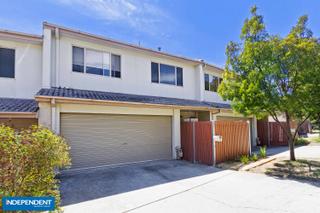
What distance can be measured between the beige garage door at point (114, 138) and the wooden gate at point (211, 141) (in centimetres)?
124

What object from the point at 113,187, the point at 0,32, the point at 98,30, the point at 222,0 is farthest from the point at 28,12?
the point at 222,0

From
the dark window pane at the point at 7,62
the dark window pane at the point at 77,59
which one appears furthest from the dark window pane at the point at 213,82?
the dark window pane at the point at 7,62

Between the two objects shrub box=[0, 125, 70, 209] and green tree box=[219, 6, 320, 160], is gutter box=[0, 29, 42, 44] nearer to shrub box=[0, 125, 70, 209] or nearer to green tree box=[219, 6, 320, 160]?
shrub box=[0, 125, 70, 209]

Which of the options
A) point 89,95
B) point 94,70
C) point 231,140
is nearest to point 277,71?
point 231,140

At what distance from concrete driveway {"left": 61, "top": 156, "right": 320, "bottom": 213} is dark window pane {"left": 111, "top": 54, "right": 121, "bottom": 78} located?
5.78 m

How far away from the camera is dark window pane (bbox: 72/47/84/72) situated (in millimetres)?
11461

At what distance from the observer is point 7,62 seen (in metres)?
10.6

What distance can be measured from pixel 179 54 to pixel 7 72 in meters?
10.6

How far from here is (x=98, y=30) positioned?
1294cm

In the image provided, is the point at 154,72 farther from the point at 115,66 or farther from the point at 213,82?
the point at 213,82

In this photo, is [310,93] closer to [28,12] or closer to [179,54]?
[179,54]

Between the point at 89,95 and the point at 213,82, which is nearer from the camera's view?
the point at 89,95

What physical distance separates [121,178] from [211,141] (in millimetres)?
5331

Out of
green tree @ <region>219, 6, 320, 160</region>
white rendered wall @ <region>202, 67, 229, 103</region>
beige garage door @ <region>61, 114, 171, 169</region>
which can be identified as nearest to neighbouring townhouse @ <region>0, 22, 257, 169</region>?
beige garage door @ <region>61, 114, 171, 169</region>
